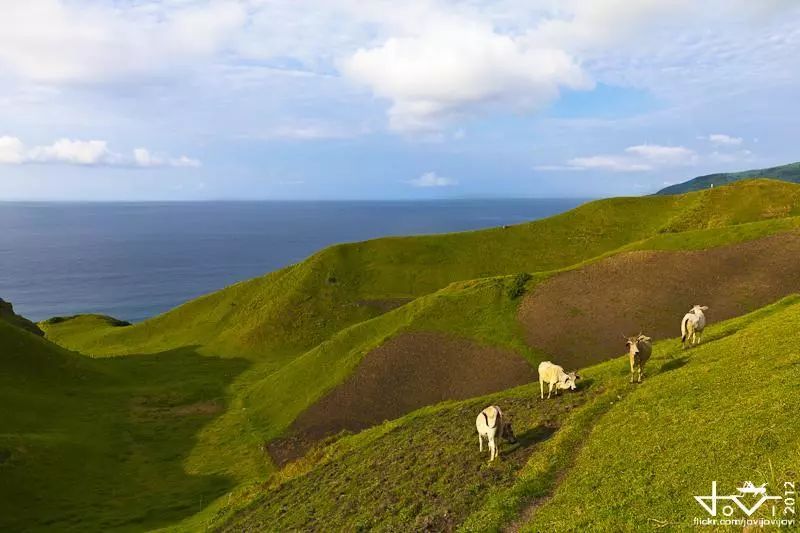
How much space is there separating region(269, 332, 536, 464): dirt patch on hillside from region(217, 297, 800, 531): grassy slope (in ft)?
40.7

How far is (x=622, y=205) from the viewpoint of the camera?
10994cm

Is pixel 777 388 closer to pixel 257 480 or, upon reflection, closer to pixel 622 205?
pixel 257 480

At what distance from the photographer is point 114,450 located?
156ft

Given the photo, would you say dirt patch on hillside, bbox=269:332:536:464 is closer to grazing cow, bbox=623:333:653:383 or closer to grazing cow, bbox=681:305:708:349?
grazing cow, bbox=681:305:708:349

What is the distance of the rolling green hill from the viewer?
29.4m

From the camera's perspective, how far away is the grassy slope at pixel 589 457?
51.5 feet

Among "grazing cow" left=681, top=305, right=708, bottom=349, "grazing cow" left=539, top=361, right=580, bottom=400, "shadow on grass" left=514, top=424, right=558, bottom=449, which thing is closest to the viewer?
"shadow on grass" left=514, top=424, right=558, bottom=449

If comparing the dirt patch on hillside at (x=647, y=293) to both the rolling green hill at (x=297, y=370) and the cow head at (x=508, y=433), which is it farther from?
the cow head at (x=508, y=433)

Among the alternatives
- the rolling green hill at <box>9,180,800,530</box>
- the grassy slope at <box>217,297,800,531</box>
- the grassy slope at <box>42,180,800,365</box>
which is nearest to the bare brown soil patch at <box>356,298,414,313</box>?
the rolling green hill at <box>9,180,800,530</box>

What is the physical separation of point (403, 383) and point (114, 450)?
30763 mm

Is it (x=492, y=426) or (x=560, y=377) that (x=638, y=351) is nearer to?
(x=560, y=377)

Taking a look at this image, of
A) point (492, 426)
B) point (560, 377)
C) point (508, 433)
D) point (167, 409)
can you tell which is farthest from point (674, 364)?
point (167, 409)

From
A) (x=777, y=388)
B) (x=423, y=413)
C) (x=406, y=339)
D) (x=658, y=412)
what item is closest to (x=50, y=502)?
(x=423, y=413)

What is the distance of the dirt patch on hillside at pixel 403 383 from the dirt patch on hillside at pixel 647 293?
6.48 m
